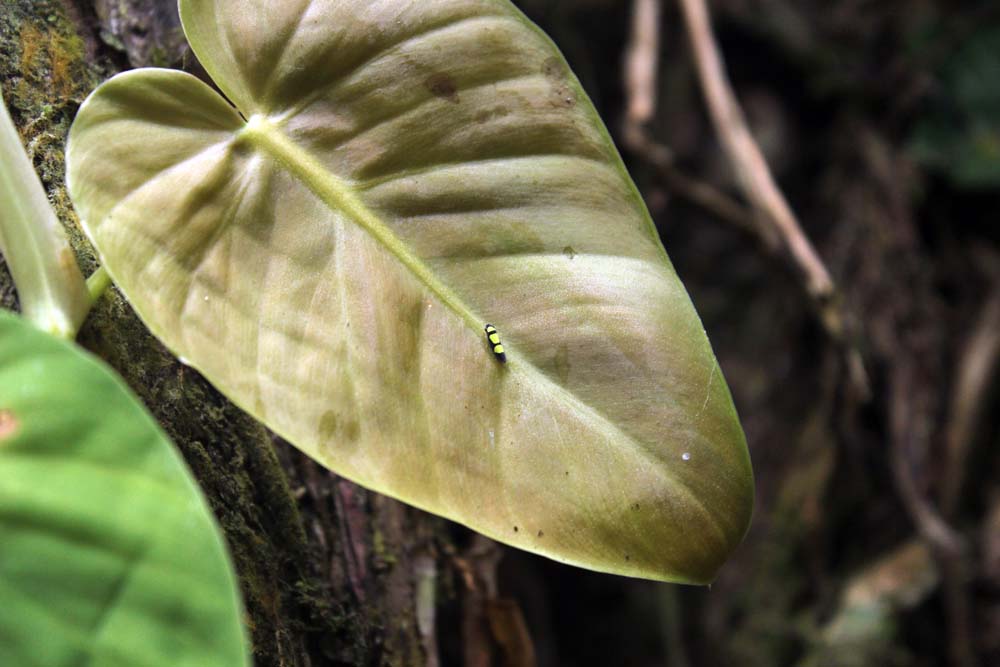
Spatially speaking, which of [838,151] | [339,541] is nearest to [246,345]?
[339,541]

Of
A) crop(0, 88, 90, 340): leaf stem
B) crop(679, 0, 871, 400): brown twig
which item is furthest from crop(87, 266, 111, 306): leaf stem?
crop(679, 0, 871, 400): brown twig

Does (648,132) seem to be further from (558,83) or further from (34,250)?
(34,250)

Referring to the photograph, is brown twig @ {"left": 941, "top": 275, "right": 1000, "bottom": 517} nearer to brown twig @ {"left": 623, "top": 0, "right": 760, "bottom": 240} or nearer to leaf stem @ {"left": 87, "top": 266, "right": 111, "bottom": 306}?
brown twig @ {"left": 623, "top": 0, "right": 760, "bottom": 240}

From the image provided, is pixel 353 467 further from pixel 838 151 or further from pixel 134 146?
pixel 838 151

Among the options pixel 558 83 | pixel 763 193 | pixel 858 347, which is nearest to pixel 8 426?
pixel 558 83

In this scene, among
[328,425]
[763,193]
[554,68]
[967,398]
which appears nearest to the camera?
[328,425]

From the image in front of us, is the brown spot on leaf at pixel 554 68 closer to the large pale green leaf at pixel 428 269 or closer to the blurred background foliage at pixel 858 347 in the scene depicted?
the large pale green leaf at pixel 428 269

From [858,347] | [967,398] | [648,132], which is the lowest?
[967,398]
